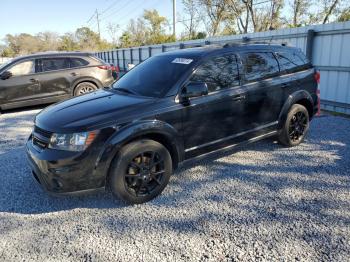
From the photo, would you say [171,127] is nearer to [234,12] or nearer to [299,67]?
[299,67]

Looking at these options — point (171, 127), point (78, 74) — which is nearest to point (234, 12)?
point (78, 74)

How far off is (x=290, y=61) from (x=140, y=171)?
3143mm

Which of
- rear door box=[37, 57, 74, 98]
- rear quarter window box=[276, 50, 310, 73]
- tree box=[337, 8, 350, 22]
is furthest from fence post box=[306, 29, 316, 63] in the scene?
tree box=[337, 8, 350, 22]

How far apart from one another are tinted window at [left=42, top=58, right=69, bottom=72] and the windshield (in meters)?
4.93

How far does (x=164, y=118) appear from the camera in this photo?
3.43 metres

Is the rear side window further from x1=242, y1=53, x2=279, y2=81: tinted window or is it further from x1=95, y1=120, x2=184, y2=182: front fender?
x1=95, y1=120, x2=184, y2=182: front fender

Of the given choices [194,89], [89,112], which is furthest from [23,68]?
[194,89]

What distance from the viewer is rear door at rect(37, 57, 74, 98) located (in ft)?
27.5

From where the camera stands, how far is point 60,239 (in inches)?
113

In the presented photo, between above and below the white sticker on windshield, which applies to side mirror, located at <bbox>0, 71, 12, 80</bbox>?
below

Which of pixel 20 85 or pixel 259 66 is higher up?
pixel 259 66

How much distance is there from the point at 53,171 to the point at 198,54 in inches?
90.3

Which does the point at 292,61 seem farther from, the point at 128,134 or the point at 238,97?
the point at 128,134

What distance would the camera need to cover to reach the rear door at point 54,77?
8.39m
